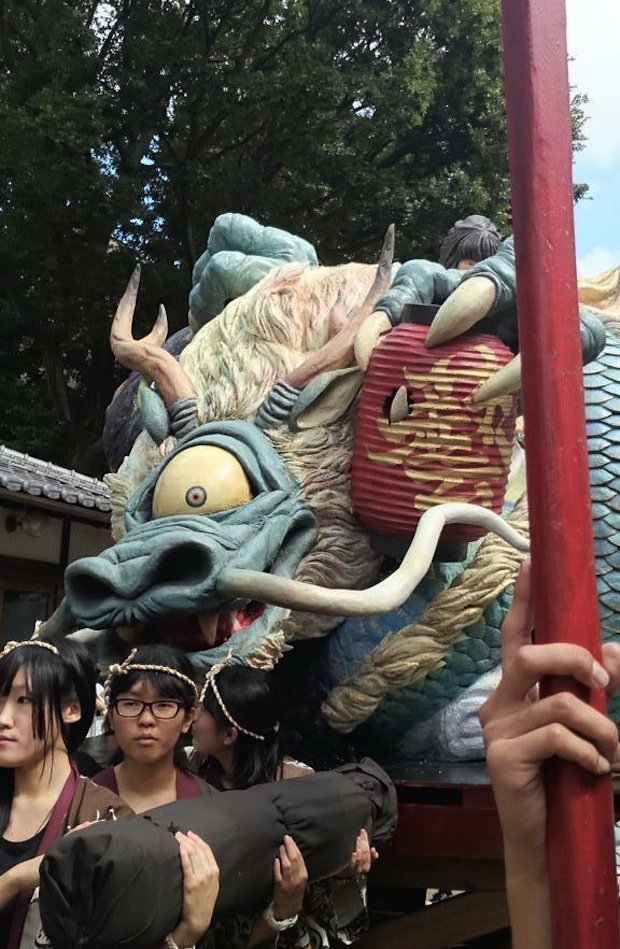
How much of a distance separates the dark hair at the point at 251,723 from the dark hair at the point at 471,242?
216 centimetres

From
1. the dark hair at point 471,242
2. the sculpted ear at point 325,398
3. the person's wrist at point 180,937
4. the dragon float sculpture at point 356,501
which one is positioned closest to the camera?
the person's wrist at point 180,937

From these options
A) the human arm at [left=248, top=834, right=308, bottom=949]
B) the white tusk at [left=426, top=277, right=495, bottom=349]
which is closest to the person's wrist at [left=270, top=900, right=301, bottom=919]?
the human arm at [left=248, top=834, right=308, bottom=949]

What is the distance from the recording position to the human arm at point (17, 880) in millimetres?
1377

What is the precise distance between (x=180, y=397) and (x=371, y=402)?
0.60 metres

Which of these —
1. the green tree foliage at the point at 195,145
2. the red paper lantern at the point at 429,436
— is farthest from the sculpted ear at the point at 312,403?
the green tree foliage at the point at 195,145

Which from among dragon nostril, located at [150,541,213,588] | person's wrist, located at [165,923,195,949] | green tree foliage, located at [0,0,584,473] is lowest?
person's wrist, located at [165,923,195,949]

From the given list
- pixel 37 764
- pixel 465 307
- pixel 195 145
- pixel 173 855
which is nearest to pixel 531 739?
pixel 173 855

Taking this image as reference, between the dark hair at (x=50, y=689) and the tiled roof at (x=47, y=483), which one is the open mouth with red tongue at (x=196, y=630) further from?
the tiled roof at (x=47, y=483)

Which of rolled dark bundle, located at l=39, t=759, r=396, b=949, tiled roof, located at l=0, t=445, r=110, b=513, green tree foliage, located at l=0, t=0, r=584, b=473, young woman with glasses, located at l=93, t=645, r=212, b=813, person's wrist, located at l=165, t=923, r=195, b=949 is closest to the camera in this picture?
rolled dark bundle, located at l=39, t=759, r=396, b=949

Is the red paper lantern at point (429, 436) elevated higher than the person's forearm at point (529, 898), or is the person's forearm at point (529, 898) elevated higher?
the red paper lantern at point (429, 436)

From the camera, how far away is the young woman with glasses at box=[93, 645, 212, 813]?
177 cm

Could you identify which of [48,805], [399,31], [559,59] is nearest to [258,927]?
[48,805]

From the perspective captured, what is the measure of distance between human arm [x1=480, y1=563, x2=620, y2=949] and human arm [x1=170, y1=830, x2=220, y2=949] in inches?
19.1

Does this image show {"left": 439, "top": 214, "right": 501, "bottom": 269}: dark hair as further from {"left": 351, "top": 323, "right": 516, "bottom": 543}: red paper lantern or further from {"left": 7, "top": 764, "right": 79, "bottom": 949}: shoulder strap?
{"left": 7, "top": 764, "right": 79, "bottom": 949}: shoulder strap
